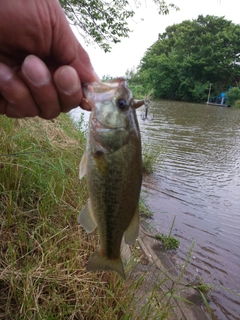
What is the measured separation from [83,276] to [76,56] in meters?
2.03

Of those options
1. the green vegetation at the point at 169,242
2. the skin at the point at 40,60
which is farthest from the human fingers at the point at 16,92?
the green vegetation at the point at 169,242

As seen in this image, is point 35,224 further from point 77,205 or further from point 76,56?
point 76,56

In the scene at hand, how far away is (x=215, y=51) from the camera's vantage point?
48812 mm

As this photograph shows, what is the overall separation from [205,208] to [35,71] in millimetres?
6945

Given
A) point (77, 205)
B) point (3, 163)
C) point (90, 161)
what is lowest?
point (77, 205)

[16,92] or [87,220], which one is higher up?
[16,92]

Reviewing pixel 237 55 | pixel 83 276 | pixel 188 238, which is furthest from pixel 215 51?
pixel 83 276

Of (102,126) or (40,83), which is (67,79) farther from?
(102,126)

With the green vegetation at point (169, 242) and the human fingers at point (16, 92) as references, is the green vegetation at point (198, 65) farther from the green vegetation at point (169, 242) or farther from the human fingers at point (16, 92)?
the human fingers at point (16, 92)

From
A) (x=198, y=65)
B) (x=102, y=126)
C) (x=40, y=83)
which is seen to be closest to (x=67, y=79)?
(x=40, y=83)

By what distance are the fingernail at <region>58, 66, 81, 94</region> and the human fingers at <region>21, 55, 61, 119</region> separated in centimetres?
7

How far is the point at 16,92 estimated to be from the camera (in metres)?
A: 1.69

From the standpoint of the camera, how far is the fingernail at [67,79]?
1580 millimetres

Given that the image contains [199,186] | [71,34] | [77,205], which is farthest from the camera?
[199,186]
